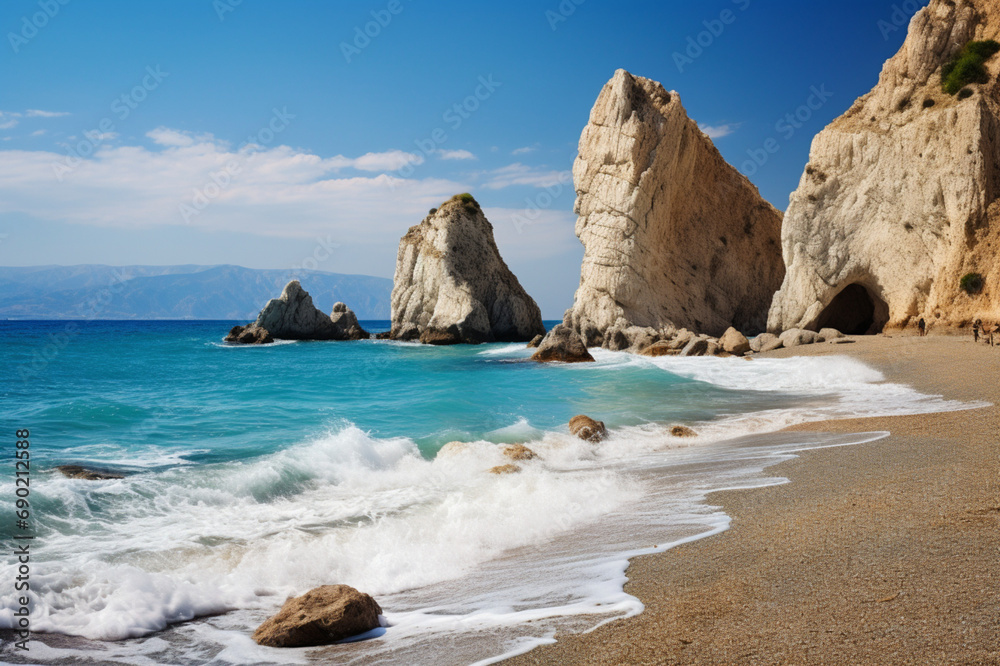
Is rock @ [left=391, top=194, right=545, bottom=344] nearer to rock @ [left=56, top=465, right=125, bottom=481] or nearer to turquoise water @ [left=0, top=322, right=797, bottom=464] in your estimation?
turquoise water @ [left=0, top=322, right=797, bottom=464]

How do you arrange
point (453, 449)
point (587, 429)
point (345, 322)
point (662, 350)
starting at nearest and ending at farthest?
point (453, 449) → point (587, 429) → point (662, 350) → point (345, 322)

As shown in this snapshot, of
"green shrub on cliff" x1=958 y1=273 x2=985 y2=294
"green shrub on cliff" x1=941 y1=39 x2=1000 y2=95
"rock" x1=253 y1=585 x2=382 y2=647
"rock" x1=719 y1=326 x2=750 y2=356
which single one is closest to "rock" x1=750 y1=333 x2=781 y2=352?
"rock" x1=719 y1=326 x2=750 y2=356

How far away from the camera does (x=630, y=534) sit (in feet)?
17.9

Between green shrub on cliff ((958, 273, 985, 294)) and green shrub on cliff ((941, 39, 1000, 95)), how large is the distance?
9227 millimetres

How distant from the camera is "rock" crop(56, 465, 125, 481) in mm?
8341

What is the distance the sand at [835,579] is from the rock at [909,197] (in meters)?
26.1

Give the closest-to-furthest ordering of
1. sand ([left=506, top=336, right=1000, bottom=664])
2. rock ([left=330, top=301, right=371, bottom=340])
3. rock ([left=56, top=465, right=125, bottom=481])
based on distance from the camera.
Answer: sand ([left=506, top=336, right=1000, bottom=664])
rock ([left=56, top=465, right=125, bottom=481])
rock ([left=330, top=301, right=371, bottom=340])

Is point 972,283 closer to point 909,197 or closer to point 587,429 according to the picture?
point 909,197

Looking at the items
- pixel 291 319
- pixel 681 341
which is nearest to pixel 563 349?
pixel 681 341

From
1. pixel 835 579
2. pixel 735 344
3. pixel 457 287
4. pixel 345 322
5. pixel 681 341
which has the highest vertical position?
pixel 457 287

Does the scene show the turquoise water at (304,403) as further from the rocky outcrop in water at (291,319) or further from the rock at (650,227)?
the rocky outcrop in water at (291,319)

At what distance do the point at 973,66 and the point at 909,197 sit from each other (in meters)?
6.42

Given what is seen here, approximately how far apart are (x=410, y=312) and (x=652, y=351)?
26864 mm

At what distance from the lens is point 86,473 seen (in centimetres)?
852
